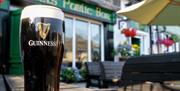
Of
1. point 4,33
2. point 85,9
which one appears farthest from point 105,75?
point 85,9

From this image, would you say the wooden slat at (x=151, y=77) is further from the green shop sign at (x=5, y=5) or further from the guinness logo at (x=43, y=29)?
the green shop sign at (x=5, y=5)

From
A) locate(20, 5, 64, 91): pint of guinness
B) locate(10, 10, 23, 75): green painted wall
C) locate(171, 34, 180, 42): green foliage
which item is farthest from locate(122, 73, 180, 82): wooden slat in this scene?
locate(171, 34, 180, 42): green foliage

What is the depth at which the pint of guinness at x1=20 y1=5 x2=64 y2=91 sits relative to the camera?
1.25 metres

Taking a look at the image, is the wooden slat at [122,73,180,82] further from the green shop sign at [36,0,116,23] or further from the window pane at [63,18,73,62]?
the window pane at [63,18,73,62]

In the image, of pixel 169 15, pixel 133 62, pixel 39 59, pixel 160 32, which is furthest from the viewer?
pixel 160 32

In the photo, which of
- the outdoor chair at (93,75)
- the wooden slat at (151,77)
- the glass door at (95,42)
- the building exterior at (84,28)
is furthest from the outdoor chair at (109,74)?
the glass door at (95,42)

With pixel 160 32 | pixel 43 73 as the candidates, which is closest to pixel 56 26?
pixel 43 73

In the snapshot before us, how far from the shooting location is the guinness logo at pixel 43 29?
125cm

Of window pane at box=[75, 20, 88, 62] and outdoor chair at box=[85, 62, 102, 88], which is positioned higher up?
window pane at box=[75, 20, 88, 62]

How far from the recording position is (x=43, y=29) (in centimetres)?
125

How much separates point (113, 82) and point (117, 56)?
5626 mm

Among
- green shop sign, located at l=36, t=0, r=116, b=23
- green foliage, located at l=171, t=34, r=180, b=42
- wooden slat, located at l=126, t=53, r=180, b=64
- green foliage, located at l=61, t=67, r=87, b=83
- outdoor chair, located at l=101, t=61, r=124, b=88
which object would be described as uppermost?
green shop sign, located at l=36, t=0, r=116, b=23

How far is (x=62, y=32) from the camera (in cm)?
132

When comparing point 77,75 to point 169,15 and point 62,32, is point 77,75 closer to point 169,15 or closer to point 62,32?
point 169,15
